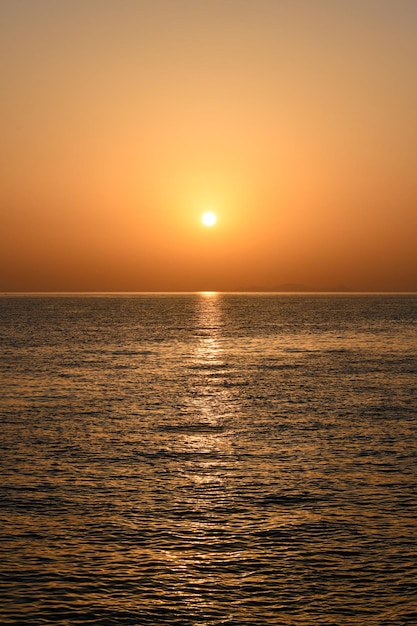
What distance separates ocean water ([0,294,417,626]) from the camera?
22281mm

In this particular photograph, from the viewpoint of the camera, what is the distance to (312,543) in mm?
27219

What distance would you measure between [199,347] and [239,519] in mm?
103245

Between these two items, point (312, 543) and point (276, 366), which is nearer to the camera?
point (312, 543)

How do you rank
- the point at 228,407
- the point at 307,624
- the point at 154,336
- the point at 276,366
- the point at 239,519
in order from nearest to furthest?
1. the point at 307,624
2. the point at 239,519
3. the point at 228,407
4. the point at 276,366
5. the point at 154,336

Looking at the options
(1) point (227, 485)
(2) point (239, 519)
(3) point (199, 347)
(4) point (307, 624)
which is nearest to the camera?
(4) point (307, 624)

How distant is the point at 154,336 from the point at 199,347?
1225 inches

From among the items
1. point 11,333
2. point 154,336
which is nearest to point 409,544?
point 154,336

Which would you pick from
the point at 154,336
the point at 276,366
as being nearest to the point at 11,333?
the point at 154,336

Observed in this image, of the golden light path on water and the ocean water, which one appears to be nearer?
the ocean water

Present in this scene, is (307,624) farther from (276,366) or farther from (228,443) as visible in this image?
(276,366)

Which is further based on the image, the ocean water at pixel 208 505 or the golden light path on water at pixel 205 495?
the golden light path on water at pixel 205 495

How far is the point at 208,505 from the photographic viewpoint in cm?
3191

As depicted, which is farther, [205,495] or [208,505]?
[205,495]

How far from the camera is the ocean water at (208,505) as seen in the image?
22.3 m
